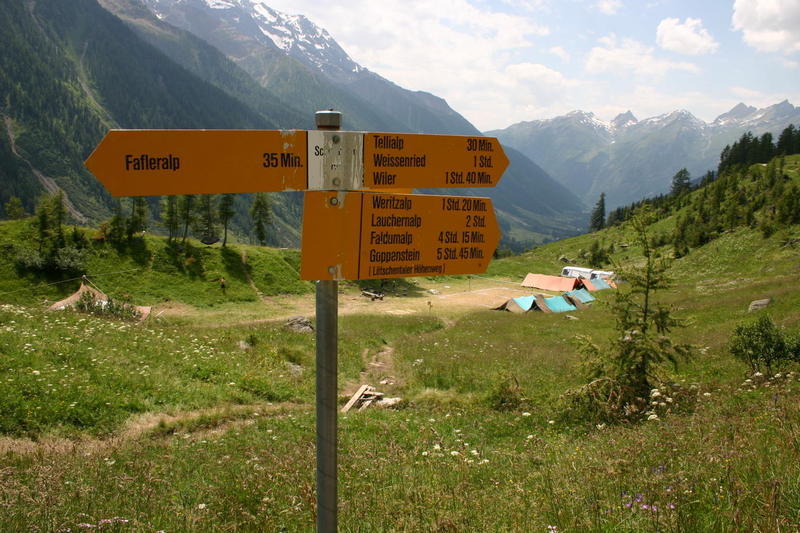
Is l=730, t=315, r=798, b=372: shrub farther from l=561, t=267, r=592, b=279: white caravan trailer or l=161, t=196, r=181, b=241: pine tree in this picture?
l=561, t=267, r=592, b=279: white caravan trailer

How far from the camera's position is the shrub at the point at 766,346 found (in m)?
10.9

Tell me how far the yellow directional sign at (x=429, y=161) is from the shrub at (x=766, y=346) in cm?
1124

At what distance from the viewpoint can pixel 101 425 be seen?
8.30 m

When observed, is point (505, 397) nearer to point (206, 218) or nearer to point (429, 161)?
point (429, 161)

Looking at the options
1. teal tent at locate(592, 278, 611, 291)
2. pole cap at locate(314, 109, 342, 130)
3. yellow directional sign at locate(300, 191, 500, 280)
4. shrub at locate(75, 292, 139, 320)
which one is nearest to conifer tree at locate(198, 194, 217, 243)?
shrub at locate(75, 292, 139, 320)

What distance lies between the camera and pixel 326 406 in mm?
2590

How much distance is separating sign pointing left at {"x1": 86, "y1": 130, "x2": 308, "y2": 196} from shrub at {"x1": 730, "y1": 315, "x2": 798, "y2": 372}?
12553mm

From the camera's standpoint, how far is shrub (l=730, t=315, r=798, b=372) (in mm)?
A: 10906

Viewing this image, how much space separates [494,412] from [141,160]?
9428mm

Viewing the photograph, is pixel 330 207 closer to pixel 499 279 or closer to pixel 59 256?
pixel 59 256

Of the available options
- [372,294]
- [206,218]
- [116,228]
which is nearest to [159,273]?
[116,228]

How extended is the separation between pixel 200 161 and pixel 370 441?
6.14 meters

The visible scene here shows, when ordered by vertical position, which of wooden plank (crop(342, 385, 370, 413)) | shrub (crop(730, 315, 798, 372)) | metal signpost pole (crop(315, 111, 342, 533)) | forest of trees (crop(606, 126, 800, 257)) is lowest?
wooden plank (crop(342, 385, 370, 413))

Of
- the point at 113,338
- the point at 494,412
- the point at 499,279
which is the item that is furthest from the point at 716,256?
the point at 113,338
